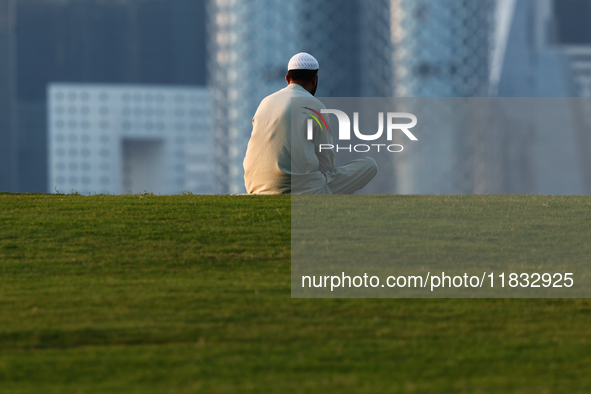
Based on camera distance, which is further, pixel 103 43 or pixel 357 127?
pixel 103 43

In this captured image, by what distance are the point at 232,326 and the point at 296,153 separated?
3.62 m

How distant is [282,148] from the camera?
8594 millimetres

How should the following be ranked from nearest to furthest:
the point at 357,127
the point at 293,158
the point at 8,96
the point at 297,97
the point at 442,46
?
the point at 357,127 → the point at 297,97 → the point at 293,158 → the point at 442,46 → the point at 8,96

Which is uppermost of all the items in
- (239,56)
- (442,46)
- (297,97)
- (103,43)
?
(103,43)

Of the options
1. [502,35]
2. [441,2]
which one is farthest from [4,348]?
[502,35]

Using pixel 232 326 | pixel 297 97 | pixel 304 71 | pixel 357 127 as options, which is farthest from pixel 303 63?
pixel 232 326

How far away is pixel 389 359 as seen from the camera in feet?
14.9

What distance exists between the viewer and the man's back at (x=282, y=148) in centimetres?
847

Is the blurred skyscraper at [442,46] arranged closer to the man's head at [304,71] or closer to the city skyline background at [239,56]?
the city skyline background at [239,56]

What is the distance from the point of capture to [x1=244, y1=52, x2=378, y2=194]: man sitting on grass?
27.7ft

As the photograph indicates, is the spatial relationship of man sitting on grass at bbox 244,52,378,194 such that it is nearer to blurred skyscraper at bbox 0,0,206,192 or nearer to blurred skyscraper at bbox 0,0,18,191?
blurred skyscraper at bbox 0,0,18,191

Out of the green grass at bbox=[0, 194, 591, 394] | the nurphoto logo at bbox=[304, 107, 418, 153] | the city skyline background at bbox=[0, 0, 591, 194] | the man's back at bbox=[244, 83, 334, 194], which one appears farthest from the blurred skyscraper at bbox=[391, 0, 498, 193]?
the green grass at bbox=[0, 194, 591, 394]

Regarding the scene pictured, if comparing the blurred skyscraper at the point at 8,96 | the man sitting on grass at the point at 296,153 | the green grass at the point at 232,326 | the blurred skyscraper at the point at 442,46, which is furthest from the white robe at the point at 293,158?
the blurred skyscraper at the point at 8,96

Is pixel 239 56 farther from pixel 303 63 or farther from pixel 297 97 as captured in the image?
pixel 297 97
